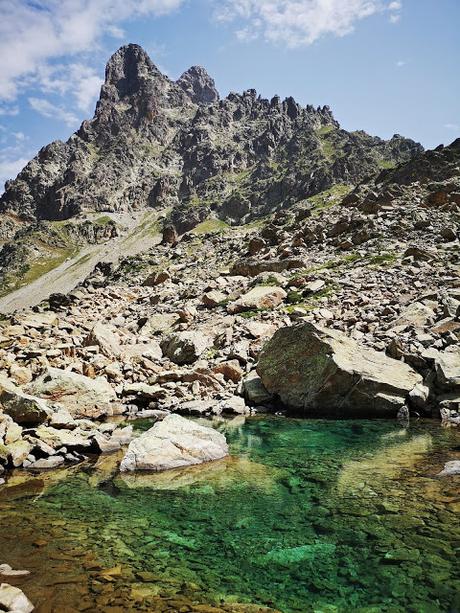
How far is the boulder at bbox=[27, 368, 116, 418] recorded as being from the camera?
66.1 ft

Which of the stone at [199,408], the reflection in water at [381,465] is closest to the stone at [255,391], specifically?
the stone at [199,408]

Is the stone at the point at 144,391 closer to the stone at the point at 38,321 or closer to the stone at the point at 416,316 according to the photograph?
the stone at the point at 416,316

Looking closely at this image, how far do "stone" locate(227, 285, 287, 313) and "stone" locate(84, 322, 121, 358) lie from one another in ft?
33.6

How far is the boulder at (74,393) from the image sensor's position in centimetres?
2016

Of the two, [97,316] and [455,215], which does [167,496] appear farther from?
[455,215]

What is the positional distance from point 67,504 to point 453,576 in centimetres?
887

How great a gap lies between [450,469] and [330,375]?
8.31 m

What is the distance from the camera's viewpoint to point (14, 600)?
6.63 meters

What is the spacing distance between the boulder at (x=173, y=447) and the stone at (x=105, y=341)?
47.3 ft

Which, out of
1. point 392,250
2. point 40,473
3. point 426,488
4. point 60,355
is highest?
point 392,250

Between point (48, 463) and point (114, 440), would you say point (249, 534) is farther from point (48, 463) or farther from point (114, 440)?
point (114, 440)

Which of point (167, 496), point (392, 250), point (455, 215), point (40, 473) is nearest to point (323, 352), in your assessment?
point (167, 496)

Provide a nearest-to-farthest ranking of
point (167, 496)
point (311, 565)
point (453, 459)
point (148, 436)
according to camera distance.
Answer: point (311, 565)
point (167, 496)
point (453, 459)
point (148, 436)

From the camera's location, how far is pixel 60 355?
A: 88.5ft
